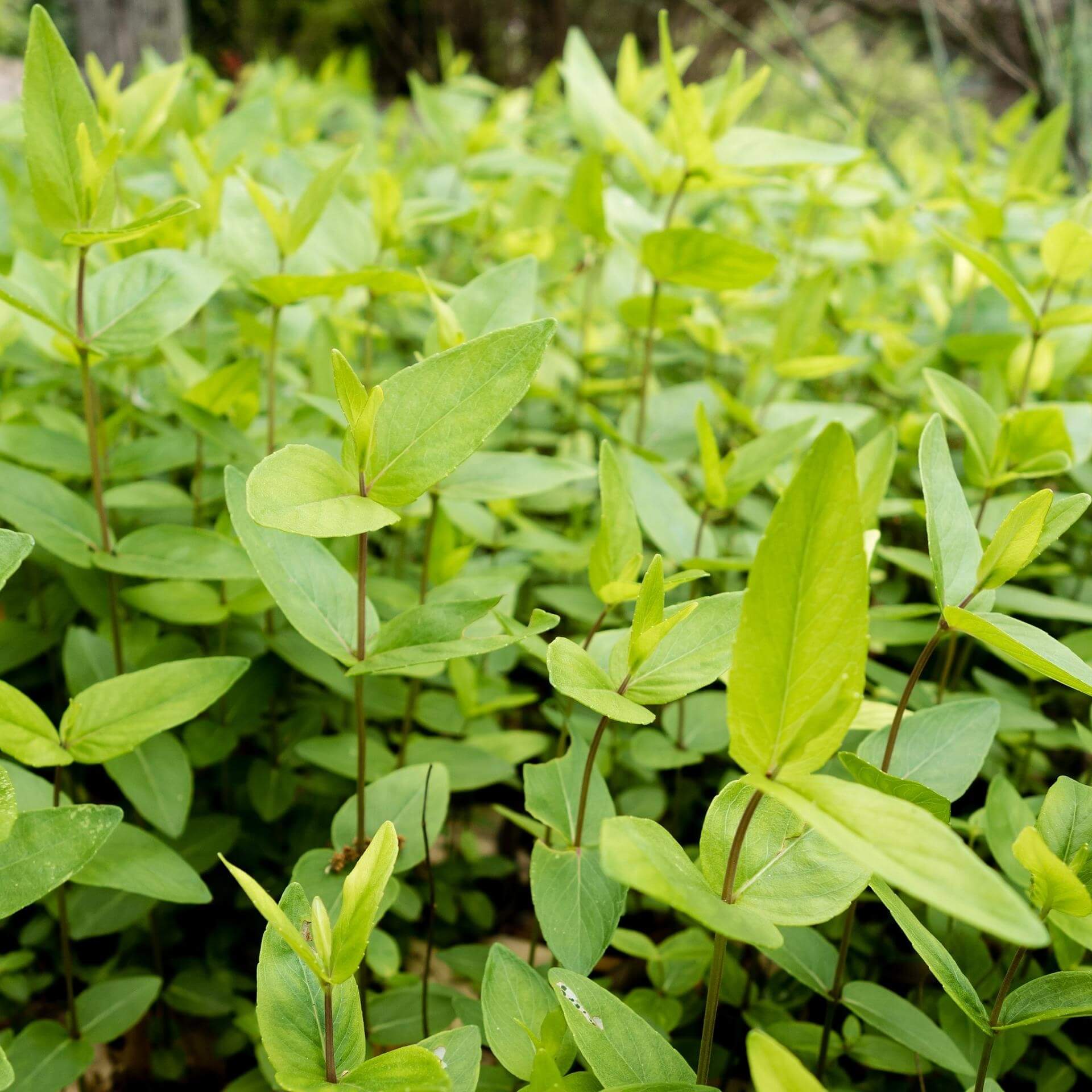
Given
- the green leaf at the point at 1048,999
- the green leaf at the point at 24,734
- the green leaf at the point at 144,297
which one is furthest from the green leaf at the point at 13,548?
the green leaf at the point at 1048,999

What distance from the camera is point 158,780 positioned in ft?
3.26

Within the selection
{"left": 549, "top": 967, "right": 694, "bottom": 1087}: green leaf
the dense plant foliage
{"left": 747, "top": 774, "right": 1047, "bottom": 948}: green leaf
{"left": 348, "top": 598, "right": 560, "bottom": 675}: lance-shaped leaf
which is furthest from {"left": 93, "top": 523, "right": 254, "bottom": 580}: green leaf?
{"left": 747, "top": 774, "right": 1047, "bottom": 948}: green leaf

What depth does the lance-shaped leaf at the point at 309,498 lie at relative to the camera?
0.66 metres

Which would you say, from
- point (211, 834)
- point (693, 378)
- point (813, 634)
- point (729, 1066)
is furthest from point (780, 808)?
point (693, 378)

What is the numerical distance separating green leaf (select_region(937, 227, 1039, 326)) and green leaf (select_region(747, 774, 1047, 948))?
0.79 meters

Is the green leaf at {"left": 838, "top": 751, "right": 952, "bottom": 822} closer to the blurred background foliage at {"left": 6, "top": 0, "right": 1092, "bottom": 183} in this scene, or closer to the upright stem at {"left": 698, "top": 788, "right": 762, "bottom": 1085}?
the upright stem at {"left": 698, "top": 788, "right": 762, "bottom": 1085}

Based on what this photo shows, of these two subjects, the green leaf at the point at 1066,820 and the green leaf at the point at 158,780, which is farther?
the green leaf at the point at 158,780

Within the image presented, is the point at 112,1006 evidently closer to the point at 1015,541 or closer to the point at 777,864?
the point at 777,864

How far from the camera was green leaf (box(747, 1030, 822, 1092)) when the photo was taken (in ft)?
1.85

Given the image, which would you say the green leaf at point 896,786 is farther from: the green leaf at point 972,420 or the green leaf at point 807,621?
the green leaf at point 972,420

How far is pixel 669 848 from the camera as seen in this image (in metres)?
0.63

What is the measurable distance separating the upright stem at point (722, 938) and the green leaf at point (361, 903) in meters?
0.24

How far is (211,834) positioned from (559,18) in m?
10.6

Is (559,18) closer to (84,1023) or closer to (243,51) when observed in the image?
(243,51)
